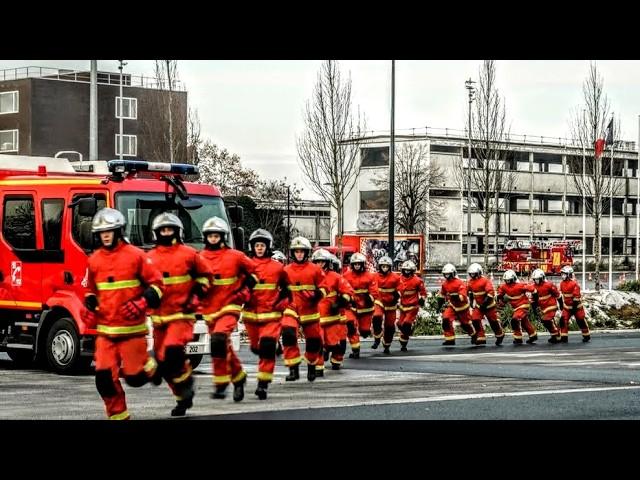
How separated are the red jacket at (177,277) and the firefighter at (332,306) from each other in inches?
211

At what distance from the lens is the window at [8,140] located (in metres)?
52.4

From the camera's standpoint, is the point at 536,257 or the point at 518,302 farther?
the point at 536,257

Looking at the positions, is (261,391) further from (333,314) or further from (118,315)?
(333,314)

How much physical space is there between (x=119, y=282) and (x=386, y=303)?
12.3 meters

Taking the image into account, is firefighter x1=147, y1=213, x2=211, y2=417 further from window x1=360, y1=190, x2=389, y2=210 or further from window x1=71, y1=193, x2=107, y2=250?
window x1=360, y1=190, x2=389, y2=210

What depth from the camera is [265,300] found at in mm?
14453

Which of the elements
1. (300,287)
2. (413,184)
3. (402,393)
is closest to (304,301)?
(300,287)

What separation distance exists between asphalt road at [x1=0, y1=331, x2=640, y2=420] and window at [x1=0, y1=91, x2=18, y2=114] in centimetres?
3286

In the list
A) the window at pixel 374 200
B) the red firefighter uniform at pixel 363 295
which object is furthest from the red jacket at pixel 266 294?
the window at pixel 374 200

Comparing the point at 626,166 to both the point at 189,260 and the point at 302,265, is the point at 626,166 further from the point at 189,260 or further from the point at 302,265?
the point at 189,260

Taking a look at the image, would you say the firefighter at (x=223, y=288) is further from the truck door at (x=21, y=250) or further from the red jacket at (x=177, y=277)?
the truck door at (x=21, y=250)

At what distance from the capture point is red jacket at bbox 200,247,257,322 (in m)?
13.6

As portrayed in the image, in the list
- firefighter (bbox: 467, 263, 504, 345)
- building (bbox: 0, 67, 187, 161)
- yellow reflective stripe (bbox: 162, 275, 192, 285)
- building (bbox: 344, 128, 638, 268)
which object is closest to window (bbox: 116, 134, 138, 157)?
building (bbox: 0, 67, 187, 161)
